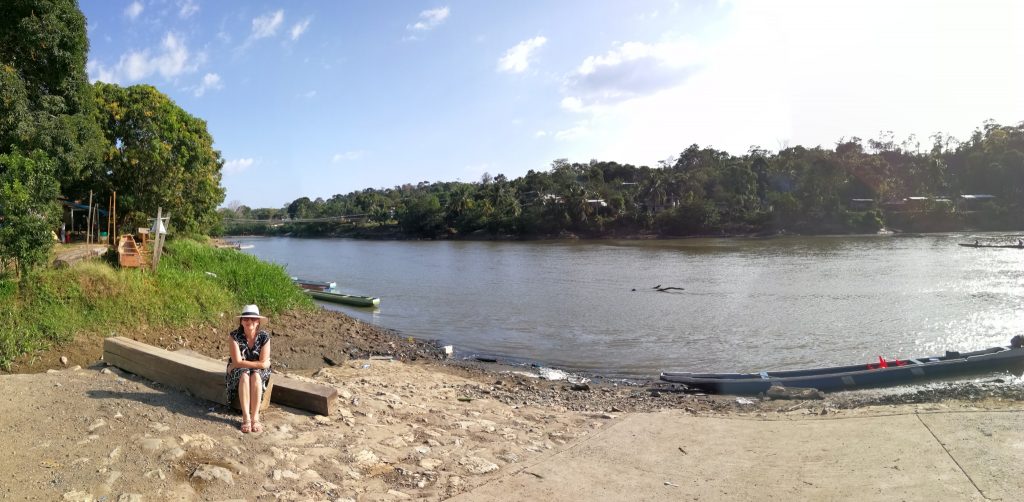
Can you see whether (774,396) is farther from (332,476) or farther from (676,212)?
(676,212)

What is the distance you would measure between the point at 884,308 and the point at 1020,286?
979 centimetres

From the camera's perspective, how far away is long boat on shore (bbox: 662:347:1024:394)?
1191cm

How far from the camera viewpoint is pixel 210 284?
1436 cm

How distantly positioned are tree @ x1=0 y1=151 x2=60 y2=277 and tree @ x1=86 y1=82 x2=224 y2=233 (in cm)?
1175

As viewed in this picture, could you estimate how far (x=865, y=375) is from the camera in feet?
39.5

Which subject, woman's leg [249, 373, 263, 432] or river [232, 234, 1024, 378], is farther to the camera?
river [232, 234, 1024, 378]

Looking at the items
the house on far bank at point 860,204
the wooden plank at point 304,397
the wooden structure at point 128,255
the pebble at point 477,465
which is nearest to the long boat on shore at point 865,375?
the pebble at point 477,465

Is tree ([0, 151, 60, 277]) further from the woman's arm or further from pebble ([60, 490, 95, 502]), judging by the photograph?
pebble ([60, 490, 95, 502])

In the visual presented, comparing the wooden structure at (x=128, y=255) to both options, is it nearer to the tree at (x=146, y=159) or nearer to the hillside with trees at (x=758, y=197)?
the tree at (x=146, y=159)

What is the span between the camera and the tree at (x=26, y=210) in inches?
384

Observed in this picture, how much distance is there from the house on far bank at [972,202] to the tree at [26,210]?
9413 centimetres

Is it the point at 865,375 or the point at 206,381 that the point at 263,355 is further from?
the point at 865,375

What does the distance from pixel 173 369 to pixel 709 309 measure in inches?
836

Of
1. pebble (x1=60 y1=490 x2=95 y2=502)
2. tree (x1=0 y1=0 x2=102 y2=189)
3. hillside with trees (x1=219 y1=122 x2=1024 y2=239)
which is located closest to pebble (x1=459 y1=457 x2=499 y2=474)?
pebble (x1=60 y1=490 x2=95 y2=502)
